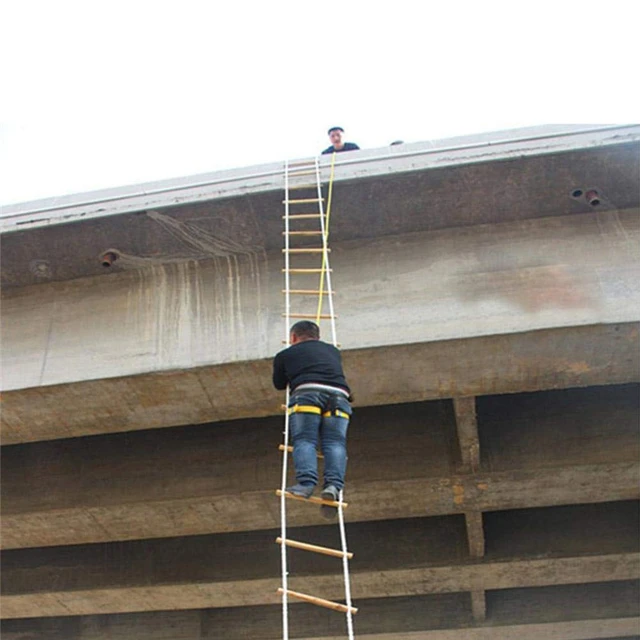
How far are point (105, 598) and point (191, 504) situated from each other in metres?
2.73

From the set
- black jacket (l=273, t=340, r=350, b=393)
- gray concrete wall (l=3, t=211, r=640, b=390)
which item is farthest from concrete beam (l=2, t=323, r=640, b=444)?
black jacket (l=273, t=340, r=350, b=393)

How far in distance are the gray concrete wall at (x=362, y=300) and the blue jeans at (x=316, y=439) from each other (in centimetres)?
117

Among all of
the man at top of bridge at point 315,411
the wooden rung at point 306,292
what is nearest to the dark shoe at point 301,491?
the man at top of bridge at point 315,411

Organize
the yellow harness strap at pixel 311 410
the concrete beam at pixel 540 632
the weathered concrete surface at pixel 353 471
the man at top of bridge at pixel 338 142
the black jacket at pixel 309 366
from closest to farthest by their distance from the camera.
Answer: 1. the yellow harness strap at pixel 311 410
2. the black jacket at pixel 309 366
3. the weathered concrete surface at pixel 353 471
4. the man at top of bridge at pixel 338 142
5. the concrete beam at pixel 540 632

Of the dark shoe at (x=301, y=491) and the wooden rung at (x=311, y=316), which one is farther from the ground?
the wooden rung at (x=311, y=316)

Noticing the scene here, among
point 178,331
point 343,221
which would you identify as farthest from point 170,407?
→ point 343,221

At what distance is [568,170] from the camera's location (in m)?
6.91

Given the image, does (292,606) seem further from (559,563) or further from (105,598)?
(559,563)

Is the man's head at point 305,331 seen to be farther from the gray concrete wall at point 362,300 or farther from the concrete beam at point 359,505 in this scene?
the concrete beam at point 359,505

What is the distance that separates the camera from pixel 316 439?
17.8 feet

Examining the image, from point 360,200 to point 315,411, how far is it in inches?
92.0

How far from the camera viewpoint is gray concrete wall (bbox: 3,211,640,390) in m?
6.64

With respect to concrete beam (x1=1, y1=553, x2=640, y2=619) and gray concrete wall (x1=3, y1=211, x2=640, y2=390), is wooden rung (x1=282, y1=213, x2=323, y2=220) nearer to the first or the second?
gray concrete wall (x1=3, y1=211, x2=640, y2=390)

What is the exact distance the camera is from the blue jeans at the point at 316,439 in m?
5.33
